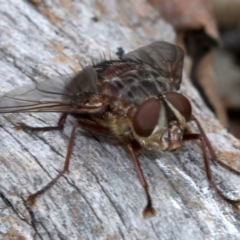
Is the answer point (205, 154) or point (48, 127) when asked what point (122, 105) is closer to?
point (48, 127)

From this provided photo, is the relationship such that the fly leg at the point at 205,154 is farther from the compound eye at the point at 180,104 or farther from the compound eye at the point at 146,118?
the compound eye at the point at 146,118

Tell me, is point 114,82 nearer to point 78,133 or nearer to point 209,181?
point 78,133

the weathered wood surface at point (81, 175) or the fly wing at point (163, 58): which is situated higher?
the fly wing at point (163, 58)

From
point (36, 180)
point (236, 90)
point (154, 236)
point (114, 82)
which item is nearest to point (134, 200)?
point (154, 236)

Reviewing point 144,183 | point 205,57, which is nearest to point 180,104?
point 144,183

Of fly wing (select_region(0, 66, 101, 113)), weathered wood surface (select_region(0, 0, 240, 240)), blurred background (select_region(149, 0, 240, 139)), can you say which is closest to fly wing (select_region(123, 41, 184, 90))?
weathered wood surface (select_region(0, 0, 240, 240))

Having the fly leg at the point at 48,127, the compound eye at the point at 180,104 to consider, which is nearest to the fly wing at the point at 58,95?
the fly leg at the point at 48,127

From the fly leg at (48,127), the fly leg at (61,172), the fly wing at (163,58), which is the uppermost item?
the fly wing at (163,58)
